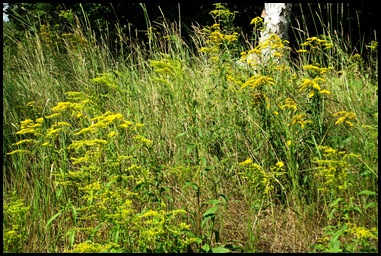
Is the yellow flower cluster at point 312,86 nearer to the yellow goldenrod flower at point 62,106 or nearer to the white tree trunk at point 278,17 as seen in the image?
the yellow goldenrod flower at point 62,106

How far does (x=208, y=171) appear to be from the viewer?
294cm

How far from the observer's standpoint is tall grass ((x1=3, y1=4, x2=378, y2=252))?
2393 mm

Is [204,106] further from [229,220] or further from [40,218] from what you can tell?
[40,218]

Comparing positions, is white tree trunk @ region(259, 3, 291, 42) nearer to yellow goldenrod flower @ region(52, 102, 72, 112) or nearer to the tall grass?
the tall grass

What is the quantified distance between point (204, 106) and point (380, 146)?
4.18 feet

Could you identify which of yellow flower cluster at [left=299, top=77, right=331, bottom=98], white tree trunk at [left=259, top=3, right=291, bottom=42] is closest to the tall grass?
yellow flower cluster at [left=299, top=77, right=331, bottom=98]

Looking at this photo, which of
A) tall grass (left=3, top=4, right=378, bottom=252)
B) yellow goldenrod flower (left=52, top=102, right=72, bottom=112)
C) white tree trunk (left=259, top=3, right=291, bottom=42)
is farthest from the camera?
white tree trunk (left=259, top=3, right=291, bottom=42)

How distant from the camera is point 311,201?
2.82m

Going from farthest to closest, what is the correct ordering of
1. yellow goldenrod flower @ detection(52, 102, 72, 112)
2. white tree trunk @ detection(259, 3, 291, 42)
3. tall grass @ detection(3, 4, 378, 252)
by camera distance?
white tree trunk @ detection(259, 3, 291, 42)
yellow goldenrod flower @ detection(52, 102, 72, 112)
tall grass @ detection(3, 4, 378, 252)

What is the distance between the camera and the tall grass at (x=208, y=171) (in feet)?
7.85

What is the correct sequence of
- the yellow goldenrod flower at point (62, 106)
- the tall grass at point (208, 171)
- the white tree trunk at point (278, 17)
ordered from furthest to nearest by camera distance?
the white tree trunk at point (278, 17) < the yellow goldenrod flower at point (62, 106) < the tall grass at point (208, 171)

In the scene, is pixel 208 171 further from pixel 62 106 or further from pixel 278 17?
pixel 278 17

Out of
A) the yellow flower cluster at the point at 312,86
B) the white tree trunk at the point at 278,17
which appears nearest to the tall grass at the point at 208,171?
the yellow flower cluster at the point at 312,86

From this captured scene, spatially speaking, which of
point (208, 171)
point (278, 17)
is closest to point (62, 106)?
point (208, 171)
